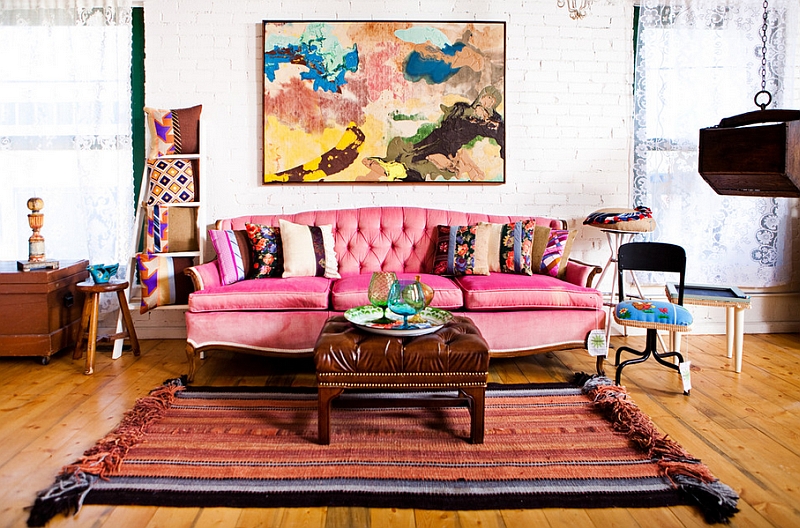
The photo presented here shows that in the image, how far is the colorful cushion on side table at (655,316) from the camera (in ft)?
11.2

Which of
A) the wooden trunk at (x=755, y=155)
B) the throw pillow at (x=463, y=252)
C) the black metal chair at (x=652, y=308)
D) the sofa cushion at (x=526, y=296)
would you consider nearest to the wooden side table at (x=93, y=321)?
the throw pillow at (x=463, y=252)

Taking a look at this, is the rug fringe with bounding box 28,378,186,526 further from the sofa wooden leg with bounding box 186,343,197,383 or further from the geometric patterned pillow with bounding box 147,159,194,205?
the geometric patterned pillow with bounding box 147,159,194,205

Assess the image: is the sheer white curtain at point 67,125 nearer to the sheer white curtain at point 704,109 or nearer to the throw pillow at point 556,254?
the throw pillow at point 556,254

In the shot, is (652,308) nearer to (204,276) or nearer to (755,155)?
(755,155)

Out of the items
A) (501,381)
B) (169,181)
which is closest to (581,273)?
(501,381)

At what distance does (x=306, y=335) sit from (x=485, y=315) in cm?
109

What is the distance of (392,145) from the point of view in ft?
15.2

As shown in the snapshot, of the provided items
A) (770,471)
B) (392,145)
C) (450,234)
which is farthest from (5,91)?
(770,471)

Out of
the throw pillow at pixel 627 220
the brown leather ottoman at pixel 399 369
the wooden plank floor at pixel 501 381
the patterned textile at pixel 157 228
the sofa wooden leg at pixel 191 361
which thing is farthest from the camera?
the patterned textile at pixel 157 228

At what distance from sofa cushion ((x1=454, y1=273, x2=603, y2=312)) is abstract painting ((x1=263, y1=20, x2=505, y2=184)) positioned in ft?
3.95

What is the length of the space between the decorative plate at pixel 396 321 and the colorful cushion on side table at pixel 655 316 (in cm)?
111

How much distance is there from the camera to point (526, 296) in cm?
372

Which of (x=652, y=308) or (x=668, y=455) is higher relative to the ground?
(x=652, y=308)

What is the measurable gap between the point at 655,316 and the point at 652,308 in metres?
0.07
